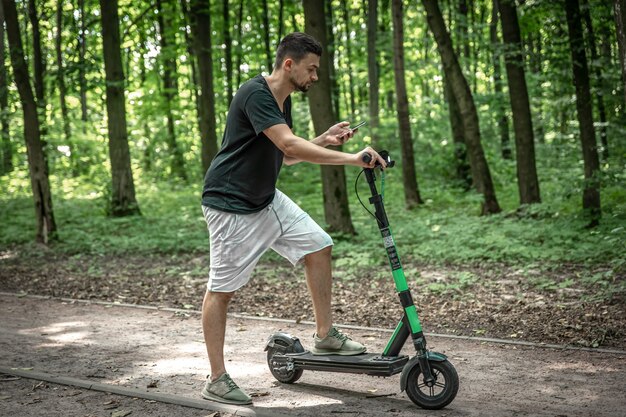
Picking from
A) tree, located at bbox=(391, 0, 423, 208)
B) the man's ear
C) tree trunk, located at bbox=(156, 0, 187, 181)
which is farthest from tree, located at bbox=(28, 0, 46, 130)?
the man's ear

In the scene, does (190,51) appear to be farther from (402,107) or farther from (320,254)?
(320,254)

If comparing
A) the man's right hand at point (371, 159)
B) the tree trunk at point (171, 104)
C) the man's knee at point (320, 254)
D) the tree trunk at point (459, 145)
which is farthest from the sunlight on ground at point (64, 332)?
the tree trunk at point (171, 104)

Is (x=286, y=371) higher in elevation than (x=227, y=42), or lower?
lower

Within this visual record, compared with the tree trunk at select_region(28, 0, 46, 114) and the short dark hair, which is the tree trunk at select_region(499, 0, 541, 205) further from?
the tree trunk at select_region(28, 0, 46, 114)

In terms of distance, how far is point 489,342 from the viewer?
5879 millimetres

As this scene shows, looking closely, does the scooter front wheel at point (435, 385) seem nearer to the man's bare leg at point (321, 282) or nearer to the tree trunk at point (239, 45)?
the man's bare leg at point (321, 282)

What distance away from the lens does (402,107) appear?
16719 mm

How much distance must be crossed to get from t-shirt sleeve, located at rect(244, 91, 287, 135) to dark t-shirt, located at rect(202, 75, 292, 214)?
62 millimetres

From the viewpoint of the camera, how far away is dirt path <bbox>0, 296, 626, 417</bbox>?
414cm

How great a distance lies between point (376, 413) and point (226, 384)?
0.94 m

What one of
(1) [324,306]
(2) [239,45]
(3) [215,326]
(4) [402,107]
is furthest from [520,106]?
(2) [239,45]

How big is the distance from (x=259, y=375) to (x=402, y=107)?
12.5 meters

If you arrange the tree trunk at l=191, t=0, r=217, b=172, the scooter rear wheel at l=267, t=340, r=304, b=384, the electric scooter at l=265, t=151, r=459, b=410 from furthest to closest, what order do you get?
the tree trunk at l=191, t=0, r=217, b=172
the scooter rear wheel at l=267, t=340, r=304, b=384
the electric scooter at l=265, t=151, r=459, b=410

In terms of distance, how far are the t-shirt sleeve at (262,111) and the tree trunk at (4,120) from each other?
1019 centimetres
